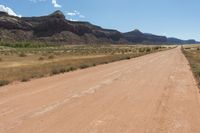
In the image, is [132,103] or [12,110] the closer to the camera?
[12,110]

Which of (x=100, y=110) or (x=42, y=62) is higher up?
(x=100, y=110)

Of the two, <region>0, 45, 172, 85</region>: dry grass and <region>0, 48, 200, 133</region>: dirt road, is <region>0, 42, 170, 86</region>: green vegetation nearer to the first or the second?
<region>0, 45, 172, 85</region>: dry grass

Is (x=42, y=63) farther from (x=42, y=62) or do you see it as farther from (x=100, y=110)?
(x=100, y=110)

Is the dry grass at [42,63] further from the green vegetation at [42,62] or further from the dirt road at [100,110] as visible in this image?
the dirt road at [100,110]

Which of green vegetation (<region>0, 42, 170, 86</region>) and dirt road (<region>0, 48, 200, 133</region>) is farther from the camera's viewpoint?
green vegetation (<region>0, 42, 170, 86</region>)

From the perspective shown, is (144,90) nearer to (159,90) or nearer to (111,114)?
(159,90)

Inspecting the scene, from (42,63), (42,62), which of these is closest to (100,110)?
(42,63)

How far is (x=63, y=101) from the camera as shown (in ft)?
34.9

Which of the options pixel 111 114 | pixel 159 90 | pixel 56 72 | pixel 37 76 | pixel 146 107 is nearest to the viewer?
pixel 111 114

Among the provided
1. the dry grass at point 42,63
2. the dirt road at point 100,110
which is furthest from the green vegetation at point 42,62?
the dirt road at point 100,110

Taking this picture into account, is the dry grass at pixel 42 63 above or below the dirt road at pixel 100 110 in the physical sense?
below

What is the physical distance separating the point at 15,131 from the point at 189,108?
5406mm

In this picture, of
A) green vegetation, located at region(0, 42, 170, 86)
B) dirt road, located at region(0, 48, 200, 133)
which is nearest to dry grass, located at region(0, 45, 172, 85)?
green vegetation, located at region(0, 42, 170, 86)

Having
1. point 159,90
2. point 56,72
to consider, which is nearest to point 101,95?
point 159,90
